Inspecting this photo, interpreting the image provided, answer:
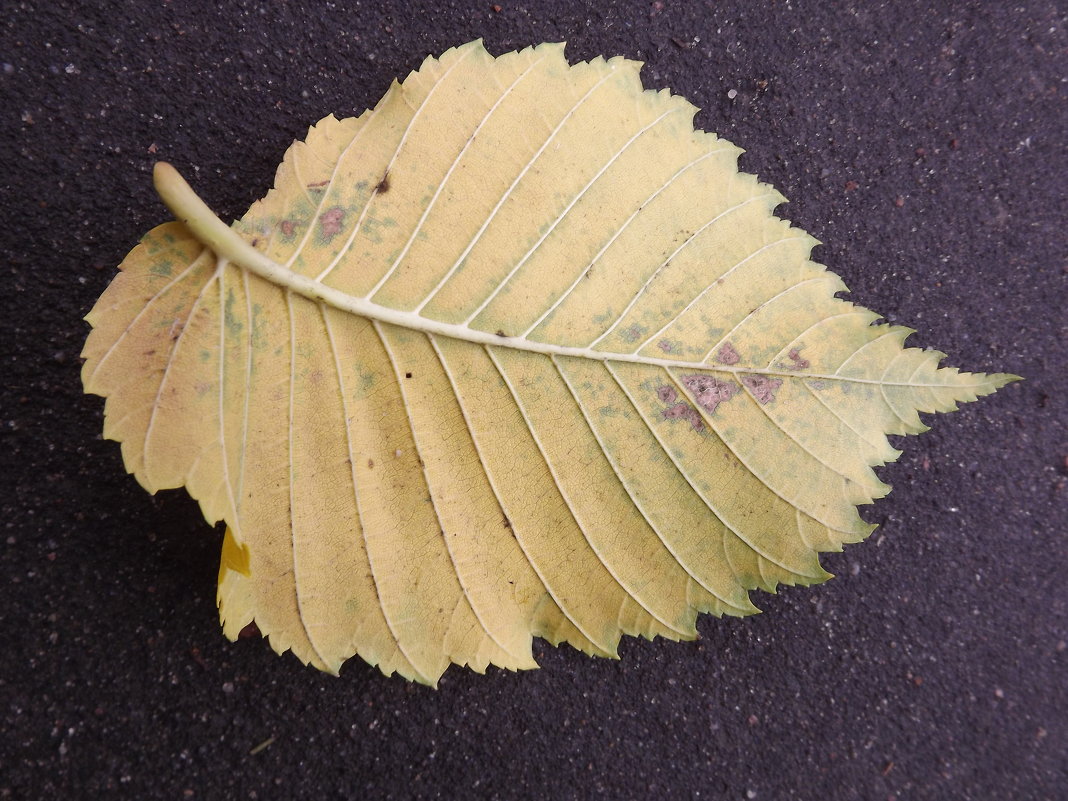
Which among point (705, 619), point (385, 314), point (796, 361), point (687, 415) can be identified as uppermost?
point (796, 361)

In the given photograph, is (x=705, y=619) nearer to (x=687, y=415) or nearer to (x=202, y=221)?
(x=687, y=415)

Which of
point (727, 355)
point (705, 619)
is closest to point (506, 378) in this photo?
point (727, 355)

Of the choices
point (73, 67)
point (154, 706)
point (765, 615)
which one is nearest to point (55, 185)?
point (73, 67)

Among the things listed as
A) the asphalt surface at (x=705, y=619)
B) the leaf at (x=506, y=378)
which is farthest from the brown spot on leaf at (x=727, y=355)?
the asphalt surface at (x=705, y=619)

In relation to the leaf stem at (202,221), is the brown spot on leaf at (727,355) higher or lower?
higher

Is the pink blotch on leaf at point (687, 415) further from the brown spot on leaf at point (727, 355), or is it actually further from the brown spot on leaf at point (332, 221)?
the brown spot on leaf at point (332, 221)

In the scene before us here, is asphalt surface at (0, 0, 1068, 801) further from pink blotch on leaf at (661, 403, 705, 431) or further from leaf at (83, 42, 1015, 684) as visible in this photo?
pink blotch on leaf at (661, 403, 705, 431)
